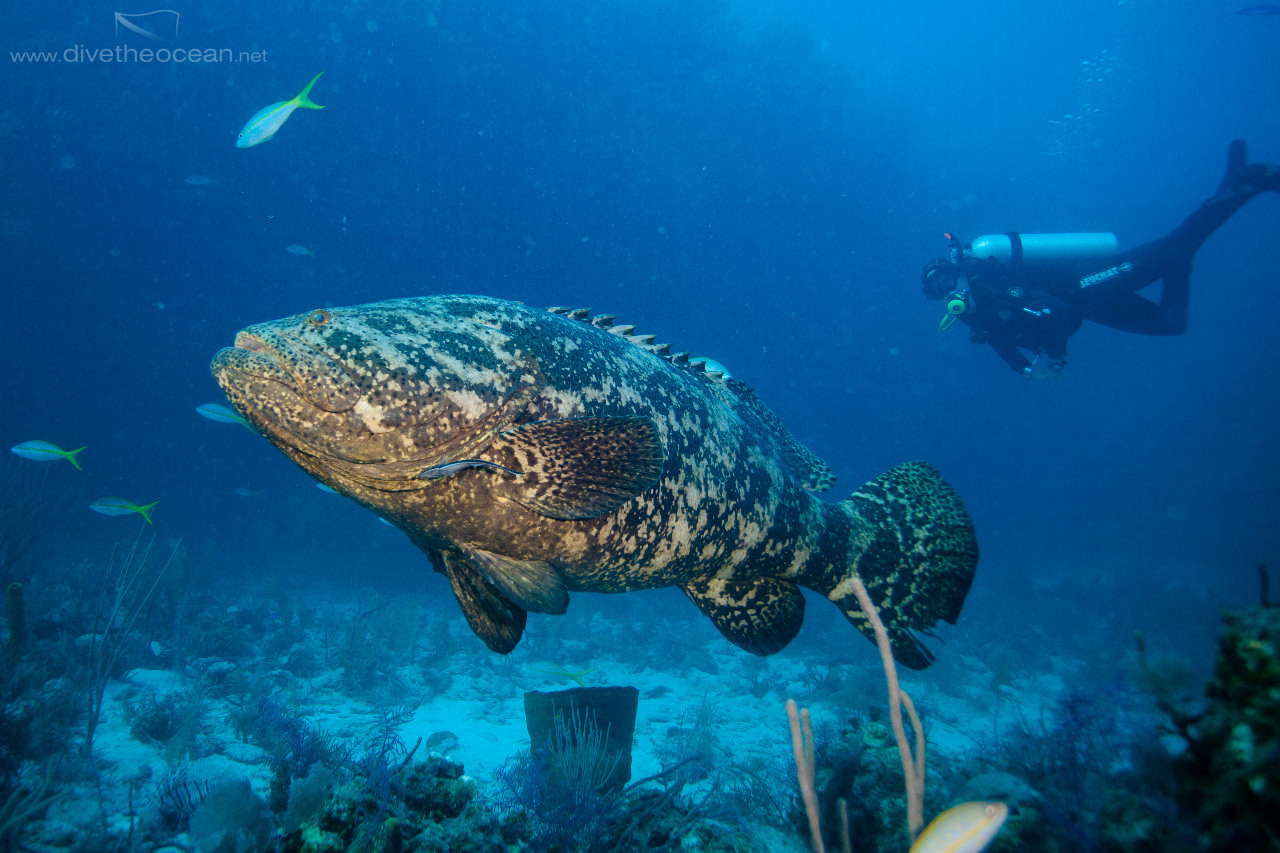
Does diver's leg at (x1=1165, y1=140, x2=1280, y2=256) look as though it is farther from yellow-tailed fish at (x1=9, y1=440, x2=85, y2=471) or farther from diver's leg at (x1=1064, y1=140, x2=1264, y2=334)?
yellow-tailed fish at (x1=9, y1=440, x2=85, y2=471)

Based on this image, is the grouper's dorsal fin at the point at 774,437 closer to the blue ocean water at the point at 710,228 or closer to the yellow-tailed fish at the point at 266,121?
the yellow-tailed fish at the point at 266,121

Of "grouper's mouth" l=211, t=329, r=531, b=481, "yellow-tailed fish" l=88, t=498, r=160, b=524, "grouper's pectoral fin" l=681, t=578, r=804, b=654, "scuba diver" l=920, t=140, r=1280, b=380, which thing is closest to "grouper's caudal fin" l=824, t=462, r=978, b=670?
"grouper's pectoral fin" l=681, t=578, r=804, b=654

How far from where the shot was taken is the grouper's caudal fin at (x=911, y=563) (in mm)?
3684

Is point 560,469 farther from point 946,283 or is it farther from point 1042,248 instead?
point 1042,248

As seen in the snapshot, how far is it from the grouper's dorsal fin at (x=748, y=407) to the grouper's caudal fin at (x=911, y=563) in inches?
15.8

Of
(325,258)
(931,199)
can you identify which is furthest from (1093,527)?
(325,258)

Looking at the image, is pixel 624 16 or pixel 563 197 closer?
pixel 624 16

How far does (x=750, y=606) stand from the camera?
370 centimetres

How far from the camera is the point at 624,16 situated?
43.2 m

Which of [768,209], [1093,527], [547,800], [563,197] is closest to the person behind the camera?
[547,800]

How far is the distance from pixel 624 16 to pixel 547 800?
54975 millimetres

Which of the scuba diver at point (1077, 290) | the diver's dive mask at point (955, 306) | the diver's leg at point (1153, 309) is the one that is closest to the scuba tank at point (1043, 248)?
the scuba diver at point (1077, 290)

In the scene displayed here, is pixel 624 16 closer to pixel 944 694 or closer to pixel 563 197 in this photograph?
pixel 563 197

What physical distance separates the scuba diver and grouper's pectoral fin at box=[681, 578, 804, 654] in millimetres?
9637
